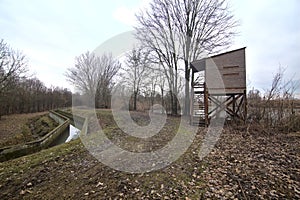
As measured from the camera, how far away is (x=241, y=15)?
13578 millimetres

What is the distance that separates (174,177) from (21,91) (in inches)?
1162

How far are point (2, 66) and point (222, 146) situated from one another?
20.7m

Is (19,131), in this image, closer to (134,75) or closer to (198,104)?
(198,104)

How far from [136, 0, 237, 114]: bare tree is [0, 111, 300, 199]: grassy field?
34.4 ft

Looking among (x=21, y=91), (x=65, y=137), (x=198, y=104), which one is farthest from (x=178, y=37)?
(x=21, y=91)

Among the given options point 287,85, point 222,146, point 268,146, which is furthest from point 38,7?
point 287,85

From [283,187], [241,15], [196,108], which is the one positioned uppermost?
[241,15]

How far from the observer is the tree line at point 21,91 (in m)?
17.2

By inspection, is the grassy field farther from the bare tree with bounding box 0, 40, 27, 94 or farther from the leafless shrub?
the bare tree with bounding box 0, 40, 27, 94

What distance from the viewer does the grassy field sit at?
2.97 metres

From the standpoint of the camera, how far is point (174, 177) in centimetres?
354

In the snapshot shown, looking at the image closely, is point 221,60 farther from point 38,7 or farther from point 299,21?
point 38,7

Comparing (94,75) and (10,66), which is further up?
(94,75)

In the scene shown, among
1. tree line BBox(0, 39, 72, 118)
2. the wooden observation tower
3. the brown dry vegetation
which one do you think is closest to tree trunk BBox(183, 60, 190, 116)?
the wooden observation tower
